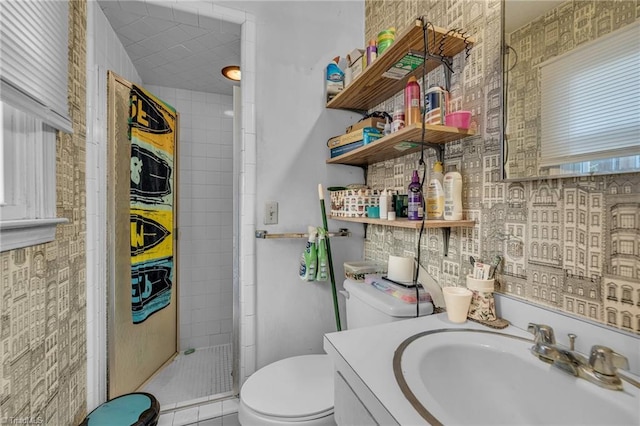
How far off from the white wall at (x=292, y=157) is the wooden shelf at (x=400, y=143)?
8.1 inches

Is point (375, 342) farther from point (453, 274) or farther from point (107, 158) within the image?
point (107, 158)

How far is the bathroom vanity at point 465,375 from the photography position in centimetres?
50

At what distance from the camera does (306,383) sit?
1.11m

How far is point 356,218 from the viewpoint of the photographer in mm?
1323

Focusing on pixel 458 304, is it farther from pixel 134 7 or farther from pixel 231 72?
pixel 231 72

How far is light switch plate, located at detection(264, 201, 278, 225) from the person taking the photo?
1470 mm

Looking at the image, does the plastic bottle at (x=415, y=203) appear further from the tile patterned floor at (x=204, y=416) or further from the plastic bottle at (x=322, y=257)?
the tile patterned floor at (x=204, y=416)

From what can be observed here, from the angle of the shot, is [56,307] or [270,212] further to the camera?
[270,212]

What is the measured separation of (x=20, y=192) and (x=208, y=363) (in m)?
1.68

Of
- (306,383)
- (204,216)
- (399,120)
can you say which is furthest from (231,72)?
(306,383)

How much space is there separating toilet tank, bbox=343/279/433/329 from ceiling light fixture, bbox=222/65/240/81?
161cm

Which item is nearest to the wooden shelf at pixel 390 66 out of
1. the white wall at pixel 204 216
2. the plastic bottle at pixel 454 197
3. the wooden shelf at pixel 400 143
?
the wooden shelf at pixel 400 143

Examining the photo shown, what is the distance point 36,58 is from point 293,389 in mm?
1367

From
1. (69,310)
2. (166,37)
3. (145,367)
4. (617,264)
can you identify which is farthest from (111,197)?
(617,264)
